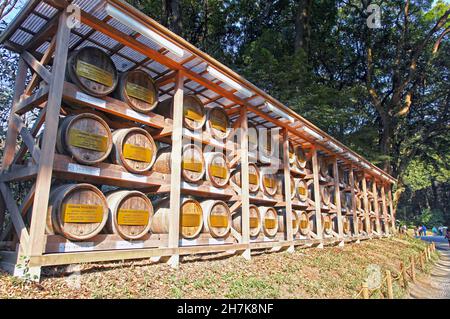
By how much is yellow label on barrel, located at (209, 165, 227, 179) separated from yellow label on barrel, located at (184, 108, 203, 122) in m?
1.11

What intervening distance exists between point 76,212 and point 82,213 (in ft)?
→ 0.29

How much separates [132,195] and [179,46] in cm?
292

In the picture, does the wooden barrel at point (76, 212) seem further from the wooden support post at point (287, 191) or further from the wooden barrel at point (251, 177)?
the wooden support post at point (287, 191)

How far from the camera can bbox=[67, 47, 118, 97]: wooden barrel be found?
5305 millimetres

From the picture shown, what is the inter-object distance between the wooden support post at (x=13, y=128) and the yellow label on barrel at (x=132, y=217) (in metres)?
2.18

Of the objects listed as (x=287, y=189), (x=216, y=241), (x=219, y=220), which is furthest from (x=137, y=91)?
(x=287, y=189)

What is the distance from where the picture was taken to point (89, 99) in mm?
5387

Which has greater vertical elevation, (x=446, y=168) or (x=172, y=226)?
(x=446, y=168)

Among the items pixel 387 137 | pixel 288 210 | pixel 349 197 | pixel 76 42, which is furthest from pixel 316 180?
pixel 387 137

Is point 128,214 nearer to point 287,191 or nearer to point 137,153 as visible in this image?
point 137,153

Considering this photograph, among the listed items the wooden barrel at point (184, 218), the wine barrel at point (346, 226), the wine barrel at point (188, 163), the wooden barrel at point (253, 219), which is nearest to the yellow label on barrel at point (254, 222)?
the wooden barrel at point (253, 219)

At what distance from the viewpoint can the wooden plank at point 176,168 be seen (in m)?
6.00

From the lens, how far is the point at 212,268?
6.45 m
